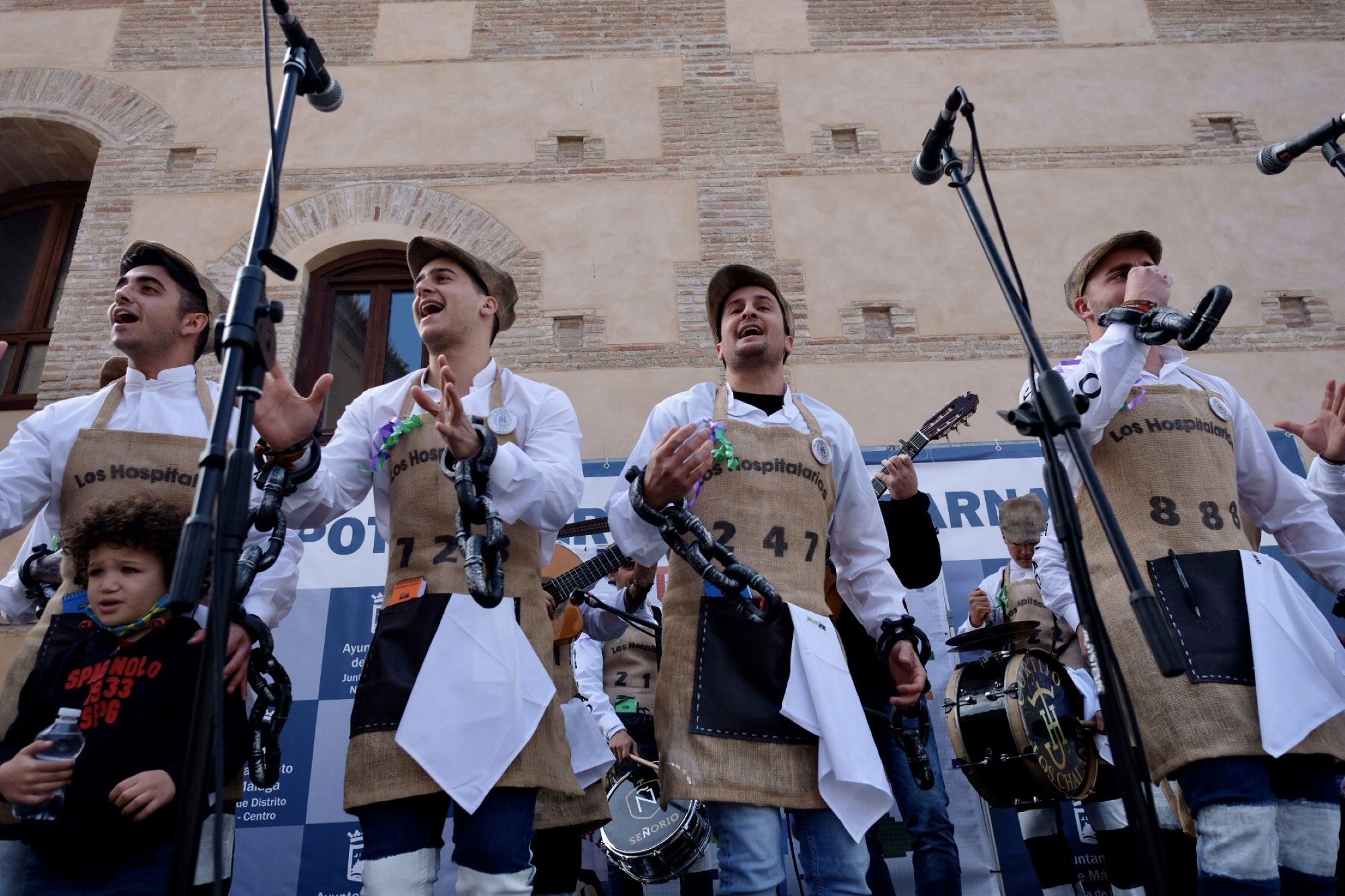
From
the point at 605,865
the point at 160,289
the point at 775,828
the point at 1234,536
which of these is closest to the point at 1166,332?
the point at 1234,536

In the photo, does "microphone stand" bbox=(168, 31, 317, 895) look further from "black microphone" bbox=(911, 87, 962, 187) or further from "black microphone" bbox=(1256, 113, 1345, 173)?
"black microphone" bbox=(1256, 113, 1345, 173)

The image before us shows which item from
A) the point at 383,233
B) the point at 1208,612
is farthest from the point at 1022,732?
the point at 383,233

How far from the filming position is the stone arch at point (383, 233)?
705cm

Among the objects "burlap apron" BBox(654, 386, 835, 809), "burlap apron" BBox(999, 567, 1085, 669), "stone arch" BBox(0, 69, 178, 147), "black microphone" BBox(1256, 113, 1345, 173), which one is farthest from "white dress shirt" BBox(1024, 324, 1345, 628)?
"stone arch" BBox(0, 69, 178, 147)

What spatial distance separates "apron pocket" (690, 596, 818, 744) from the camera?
8.74ft

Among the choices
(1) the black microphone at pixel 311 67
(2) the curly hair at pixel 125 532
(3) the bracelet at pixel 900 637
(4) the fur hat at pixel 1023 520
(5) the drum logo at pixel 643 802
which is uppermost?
(1) the black microphone at pixel 311 67

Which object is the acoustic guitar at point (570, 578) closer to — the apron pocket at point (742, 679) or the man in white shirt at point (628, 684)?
the man in white shirt at point (628, 684)

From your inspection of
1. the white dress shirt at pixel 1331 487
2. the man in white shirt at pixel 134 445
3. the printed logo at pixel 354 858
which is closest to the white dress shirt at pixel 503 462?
the man in white shirt at pixel 134 445

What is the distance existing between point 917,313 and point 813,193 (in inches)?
48.0

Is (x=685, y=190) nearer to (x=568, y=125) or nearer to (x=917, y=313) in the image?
(x=568, y=125)

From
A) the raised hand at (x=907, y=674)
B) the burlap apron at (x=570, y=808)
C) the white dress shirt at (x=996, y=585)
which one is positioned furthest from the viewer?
the white dress shirt at (x=996, y=585)

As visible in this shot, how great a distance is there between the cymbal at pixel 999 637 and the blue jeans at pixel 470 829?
2275 mm

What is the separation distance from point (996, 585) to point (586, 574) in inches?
88.0

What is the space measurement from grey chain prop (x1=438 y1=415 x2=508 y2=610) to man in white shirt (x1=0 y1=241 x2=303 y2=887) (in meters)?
0.73
